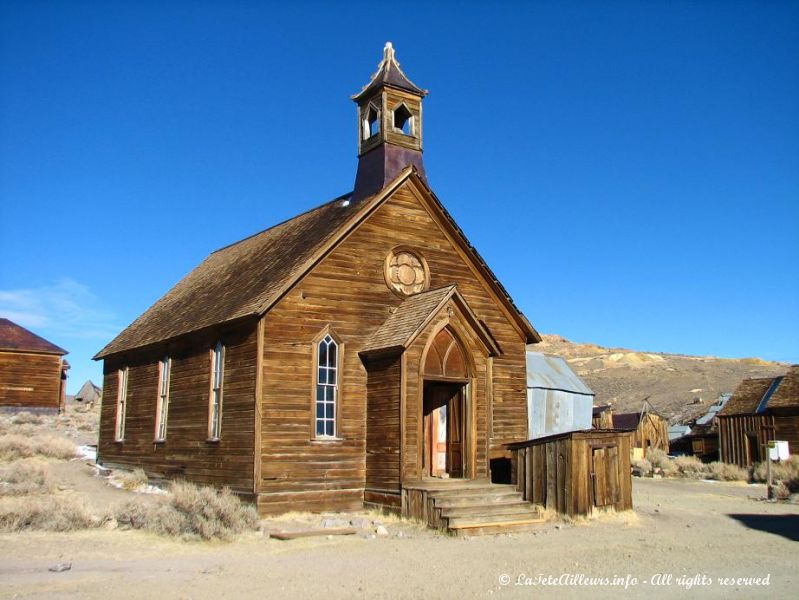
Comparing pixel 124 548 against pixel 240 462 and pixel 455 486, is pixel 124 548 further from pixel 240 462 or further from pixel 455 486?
pixel 455 486

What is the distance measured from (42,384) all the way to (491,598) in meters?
41.0

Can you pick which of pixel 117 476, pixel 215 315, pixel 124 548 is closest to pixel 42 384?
pixel 117 476

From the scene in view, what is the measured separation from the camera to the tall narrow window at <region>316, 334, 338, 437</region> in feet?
55.3

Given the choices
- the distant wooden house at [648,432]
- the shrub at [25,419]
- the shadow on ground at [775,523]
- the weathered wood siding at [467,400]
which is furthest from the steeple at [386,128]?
the distant wooden house at [648,432]

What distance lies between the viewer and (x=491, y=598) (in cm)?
915

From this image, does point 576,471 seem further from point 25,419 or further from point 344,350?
point 25,419

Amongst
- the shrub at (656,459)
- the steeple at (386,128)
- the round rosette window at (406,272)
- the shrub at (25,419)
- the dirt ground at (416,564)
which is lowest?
the dirt ground at (416,564)

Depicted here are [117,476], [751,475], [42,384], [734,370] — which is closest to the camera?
[117,476]

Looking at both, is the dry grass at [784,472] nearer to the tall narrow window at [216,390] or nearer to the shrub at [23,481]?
the tall narrow window at [216,390]

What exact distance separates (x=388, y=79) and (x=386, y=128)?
1.29 metres

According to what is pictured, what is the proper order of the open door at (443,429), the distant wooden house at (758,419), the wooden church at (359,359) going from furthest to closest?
the distant wooden house at (758,419), the open door at (443,429), the wooden church at (359,359)

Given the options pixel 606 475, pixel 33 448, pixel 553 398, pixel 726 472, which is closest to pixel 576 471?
pixel 606 475

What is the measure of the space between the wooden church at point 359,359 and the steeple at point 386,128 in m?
0.04

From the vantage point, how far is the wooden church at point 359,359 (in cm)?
1620
